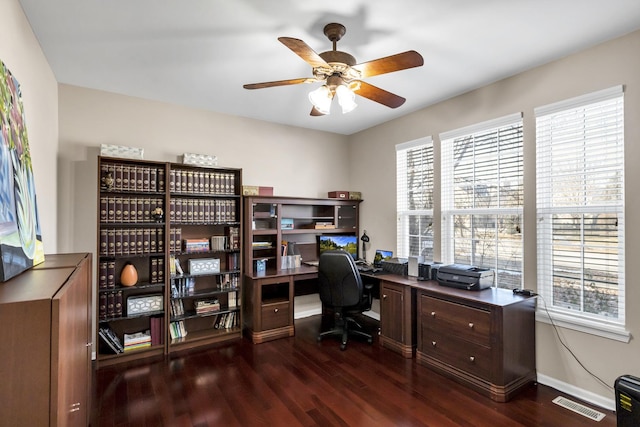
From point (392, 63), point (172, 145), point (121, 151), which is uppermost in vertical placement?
point (392, 63)

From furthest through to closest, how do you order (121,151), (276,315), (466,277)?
1. (276,315)
2. (121,151)
3. (466,277)

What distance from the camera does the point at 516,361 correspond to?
2.51m

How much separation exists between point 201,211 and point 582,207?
3550mm

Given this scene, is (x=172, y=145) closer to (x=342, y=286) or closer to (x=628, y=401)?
(x=342, y=286)

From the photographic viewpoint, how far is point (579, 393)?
95.7 inches

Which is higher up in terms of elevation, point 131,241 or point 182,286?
point 131,241

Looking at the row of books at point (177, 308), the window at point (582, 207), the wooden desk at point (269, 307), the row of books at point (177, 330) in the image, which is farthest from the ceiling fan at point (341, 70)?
the row of books at point (177, 330)

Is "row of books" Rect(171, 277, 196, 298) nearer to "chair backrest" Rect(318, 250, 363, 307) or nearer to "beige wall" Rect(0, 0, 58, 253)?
"beige wall" Rect(0, 0, 58, 253)

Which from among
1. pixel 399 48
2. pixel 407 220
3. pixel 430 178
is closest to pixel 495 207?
pixel 430 178

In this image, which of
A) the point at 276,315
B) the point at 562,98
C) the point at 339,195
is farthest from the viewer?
the point at 339,195

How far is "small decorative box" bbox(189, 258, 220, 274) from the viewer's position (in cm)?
346

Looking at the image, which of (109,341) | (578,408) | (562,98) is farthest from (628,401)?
(109,341)

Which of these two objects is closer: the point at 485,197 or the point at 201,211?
the point at 485,197

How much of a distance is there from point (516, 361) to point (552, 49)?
2.47m
